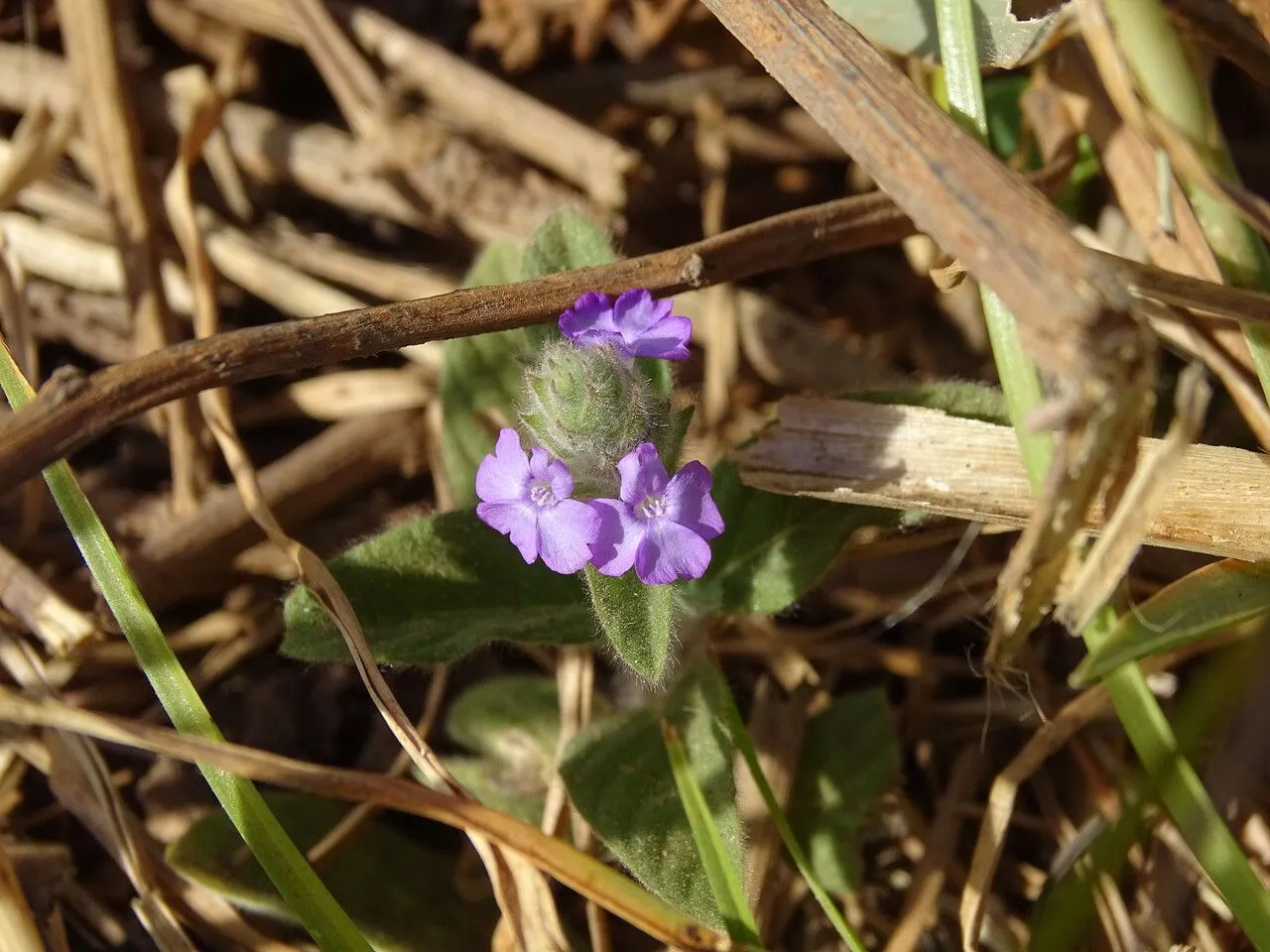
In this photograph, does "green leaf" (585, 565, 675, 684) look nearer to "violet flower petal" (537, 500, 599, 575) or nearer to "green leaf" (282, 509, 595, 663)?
"violet flower petal" (537, 500, 599, 575)

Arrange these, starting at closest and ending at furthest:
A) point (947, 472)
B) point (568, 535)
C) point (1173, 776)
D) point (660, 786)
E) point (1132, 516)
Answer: point (1132, 516) → point (568, 535) → point (1173, 776) → point (947, 472) → point (660, 786)

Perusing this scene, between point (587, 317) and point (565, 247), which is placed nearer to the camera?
point (587, 317)

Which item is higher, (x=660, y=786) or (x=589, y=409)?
(x=589, y=409)

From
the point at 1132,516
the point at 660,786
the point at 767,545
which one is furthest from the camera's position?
the point at 767,545

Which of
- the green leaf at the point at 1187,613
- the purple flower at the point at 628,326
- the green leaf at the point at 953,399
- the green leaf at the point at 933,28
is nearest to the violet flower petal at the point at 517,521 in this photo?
the purple flower at the point at 628,326

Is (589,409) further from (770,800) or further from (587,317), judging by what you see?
(770,800)

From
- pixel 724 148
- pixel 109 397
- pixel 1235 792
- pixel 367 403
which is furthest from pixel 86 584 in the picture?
pixel 1235 792

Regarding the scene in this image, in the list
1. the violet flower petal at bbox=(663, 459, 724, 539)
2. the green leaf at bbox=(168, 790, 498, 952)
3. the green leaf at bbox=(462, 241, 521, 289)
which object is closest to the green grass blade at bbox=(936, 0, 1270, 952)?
the violet flower petal at bbox=(663, 459, 724, 539)

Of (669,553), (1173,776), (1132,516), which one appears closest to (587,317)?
(669,553)
